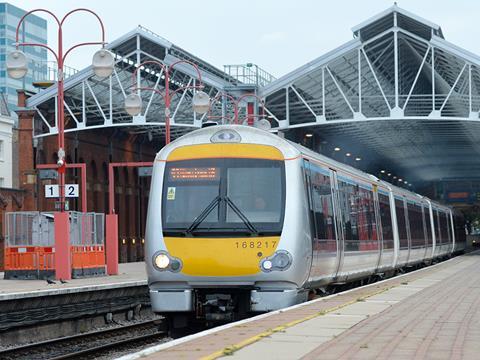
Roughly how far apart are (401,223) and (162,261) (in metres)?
17.0

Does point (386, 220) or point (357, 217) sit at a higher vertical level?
point (386, 220)

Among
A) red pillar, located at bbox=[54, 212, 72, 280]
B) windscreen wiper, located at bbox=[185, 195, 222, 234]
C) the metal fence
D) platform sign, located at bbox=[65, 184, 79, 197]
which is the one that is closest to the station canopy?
platform sign, located at bbox=[65, 184, 79, 197]

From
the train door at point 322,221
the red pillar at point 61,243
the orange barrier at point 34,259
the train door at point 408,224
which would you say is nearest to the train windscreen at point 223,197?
the train door at point 322,221

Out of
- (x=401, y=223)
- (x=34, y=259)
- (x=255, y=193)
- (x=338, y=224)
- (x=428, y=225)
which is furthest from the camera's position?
(x=428, y=225)

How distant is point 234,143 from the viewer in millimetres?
16844

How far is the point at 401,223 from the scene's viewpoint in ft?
104

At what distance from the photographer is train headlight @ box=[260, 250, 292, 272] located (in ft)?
51.6

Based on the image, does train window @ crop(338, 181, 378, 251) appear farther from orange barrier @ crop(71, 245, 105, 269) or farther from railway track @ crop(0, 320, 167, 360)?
orange barrier @ crop(71, 245, 105, 269)

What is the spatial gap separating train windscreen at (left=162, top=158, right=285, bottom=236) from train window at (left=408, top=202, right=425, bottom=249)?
742 inches

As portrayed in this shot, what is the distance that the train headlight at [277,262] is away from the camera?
15.7 metres

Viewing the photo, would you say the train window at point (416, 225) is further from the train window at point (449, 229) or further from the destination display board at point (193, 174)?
the destination display board at point (193, 174)

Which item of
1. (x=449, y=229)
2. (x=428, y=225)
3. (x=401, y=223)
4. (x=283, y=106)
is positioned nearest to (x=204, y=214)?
(x=401, y=223)

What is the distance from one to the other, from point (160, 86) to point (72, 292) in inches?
1512

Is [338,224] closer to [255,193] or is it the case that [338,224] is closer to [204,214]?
[255,193]
